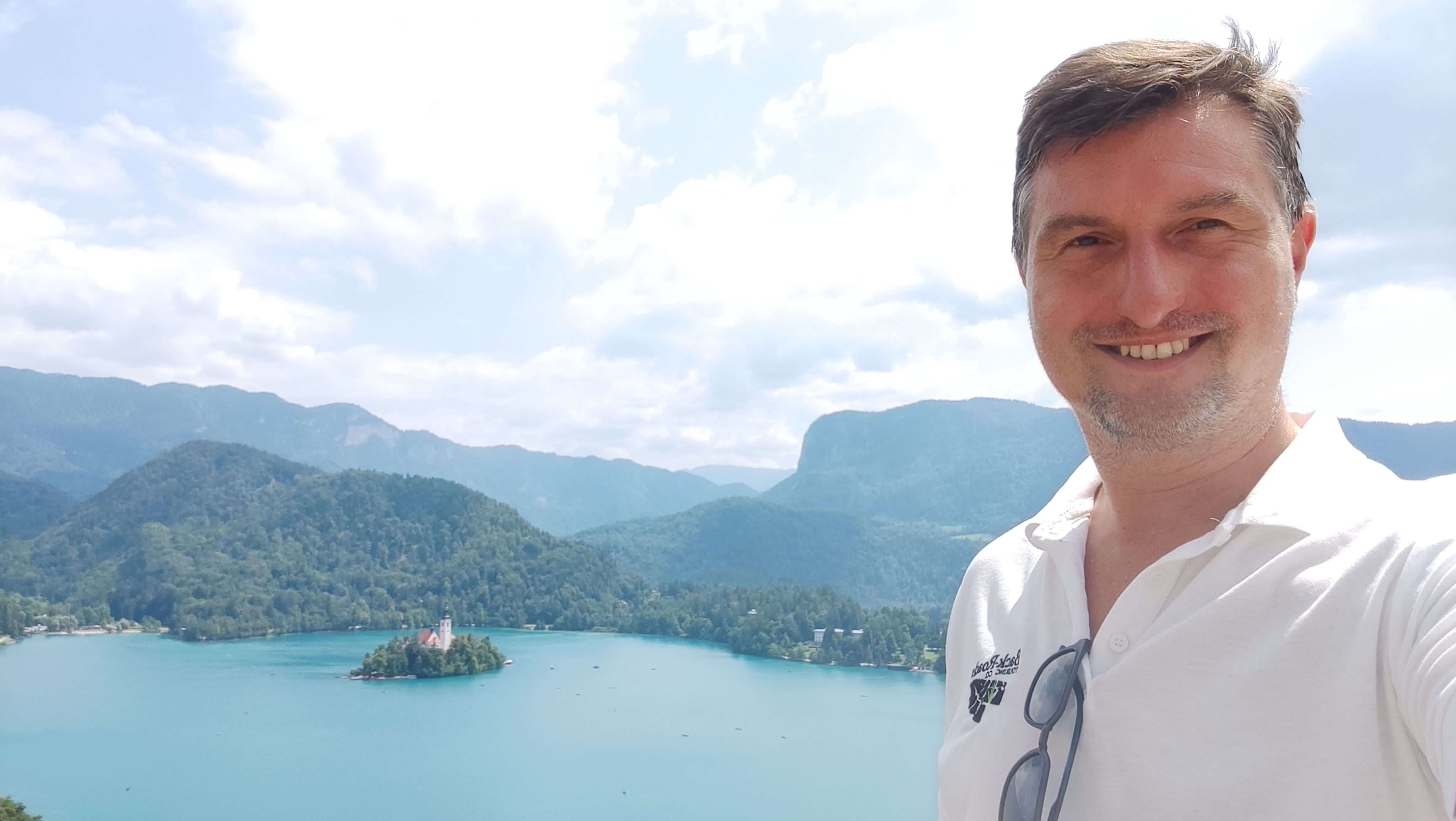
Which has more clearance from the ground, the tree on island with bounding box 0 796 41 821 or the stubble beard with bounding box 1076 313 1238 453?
the stubble beard with bounding box 1076 313 1238 453

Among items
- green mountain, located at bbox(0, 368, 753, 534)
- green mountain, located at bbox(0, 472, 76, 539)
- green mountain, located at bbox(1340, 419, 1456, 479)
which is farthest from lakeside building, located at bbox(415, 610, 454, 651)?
green mountain, located at bbox(0, 368, 753, 534)

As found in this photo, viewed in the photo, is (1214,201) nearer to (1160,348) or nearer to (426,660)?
(1160,348)

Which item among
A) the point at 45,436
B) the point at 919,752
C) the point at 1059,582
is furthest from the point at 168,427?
the point at 1059,582

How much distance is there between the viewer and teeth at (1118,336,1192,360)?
64cm

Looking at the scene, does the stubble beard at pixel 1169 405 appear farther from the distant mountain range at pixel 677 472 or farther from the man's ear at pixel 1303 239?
the distant mountain range at pixel 677 472

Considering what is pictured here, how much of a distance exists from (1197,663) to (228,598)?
46.8 meters

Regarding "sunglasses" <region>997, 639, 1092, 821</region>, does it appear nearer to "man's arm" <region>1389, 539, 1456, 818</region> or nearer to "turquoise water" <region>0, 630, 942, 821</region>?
"man's arm" <region>1389, 539, 1456, 818</region>

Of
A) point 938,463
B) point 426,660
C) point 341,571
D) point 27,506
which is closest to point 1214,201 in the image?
point 426,660

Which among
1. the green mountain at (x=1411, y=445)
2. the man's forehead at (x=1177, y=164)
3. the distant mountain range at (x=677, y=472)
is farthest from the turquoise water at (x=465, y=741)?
the man's forehead at (x=1177, y=164)

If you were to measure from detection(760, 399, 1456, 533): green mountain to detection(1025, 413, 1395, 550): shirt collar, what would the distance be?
5671cm

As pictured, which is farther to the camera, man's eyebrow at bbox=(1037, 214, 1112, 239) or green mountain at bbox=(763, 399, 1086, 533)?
green mountain at bbox=(763, 399, 1086, 533)

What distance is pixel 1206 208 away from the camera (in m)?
0.61

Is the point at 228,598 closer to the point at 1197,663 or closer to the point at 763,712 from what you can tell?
the point at 763,712

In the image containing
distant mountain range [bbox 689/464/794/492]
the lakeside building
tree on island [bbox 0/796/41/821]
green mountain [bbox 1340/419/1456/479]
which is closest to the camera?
tree on island [bbox 0/796/41/821]
